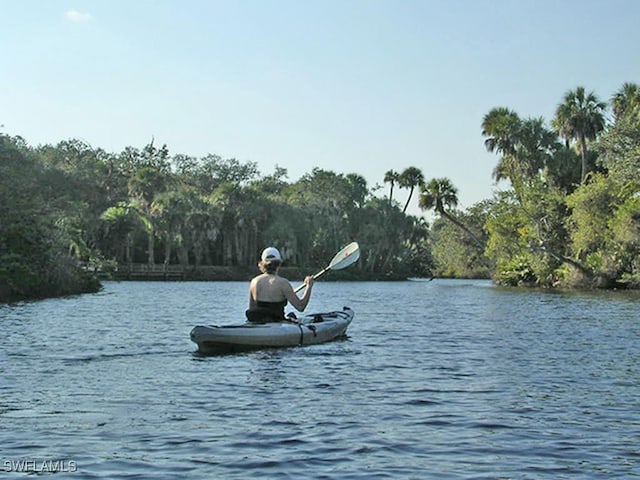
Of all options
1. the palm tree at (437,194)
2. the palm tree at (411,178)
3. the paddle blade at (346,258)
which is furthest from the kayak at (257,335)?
the palm tree at (411,178)

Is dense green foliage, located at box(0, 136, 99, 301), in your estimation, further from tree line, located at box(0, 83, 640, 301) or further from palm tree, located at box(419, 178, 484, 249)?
palm tree, located at box(419, 178, 484, 249)

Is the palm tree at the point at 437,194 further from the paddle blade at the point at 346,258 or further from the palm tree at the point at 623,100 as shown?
the paddle blade at the point at 346,258

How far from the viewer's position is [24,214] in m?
35.2

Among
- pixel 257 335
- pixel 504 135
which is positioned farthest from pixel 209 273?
pixel 257 335

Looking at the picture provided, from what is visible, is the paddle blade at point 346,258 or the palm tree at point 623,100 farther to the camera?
the palm tree at point 623,100

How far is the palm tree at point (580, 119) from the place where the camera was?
54281 mm

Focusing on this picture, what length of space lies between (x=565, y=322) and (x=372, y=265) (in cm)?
6474

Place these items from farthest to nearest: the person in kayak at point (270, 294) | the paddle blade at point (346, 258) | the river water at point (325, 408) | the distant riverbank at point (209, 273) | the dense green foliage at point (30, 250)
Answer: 1. the distant riverbank at point (209, 273)
2. the dense green foliage at point (30, 250)
3. the paddle blade at point (346, 258)
4. the person in kayak at point (270, 294)
5. the river water at point (325, 408)

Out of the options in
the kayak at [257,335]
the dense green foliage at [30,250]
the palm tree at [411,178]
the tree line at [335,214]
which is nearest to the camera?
the kayak at [257,335]

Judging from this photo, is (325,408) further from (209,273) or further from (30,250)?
(209,273)

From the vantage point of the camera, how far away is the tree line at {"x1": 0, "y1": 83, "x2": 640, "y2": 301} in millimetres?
43906

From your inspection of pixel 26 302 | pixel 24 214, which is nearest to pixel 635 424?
pixel 26 302

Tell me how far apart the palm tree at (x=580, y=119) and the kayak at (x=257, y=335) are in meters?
41.1

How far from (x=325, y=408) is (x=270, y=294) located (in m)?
6.29
